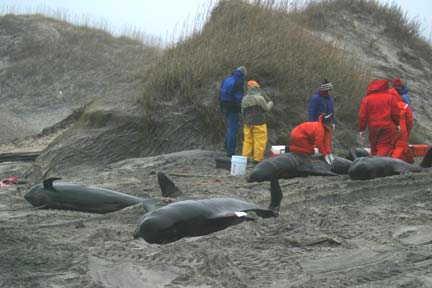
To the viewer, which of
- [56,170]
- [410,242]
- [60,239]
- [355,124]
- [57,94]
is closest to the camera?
[410,242]

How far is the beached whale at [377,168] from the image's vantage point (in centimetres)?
1127

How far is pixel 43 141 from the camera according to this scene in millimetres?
22734

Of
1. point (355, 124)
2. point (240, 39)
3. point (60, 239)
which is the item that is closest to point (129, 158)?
point (240, 39)

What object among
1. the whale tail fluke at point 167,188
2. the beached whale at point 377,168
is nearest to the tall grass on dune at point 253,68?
the beached whale at point 377,168

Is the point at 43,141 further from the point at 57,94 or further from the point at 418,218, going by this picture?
the point at 418,218

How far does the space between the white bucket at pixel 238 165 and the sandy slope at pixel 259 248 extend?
3136 millimetres

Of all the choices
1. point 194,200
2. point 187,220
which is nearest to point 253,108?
point 194,200

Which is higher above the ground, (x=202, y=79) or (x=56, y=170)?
(x=202, y=79)

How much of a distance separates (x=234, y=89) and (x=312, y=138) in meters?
2.92

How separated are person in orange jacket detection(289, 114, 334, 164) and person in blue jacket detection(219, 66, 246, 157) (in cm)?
255

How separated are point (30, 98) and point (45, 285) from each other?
2652cm

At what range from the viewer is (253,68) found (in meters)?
18.0

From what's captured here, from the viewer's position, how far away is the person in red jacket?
1294cm

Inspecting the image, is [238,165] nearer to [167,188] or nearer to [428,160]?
[167,188]
